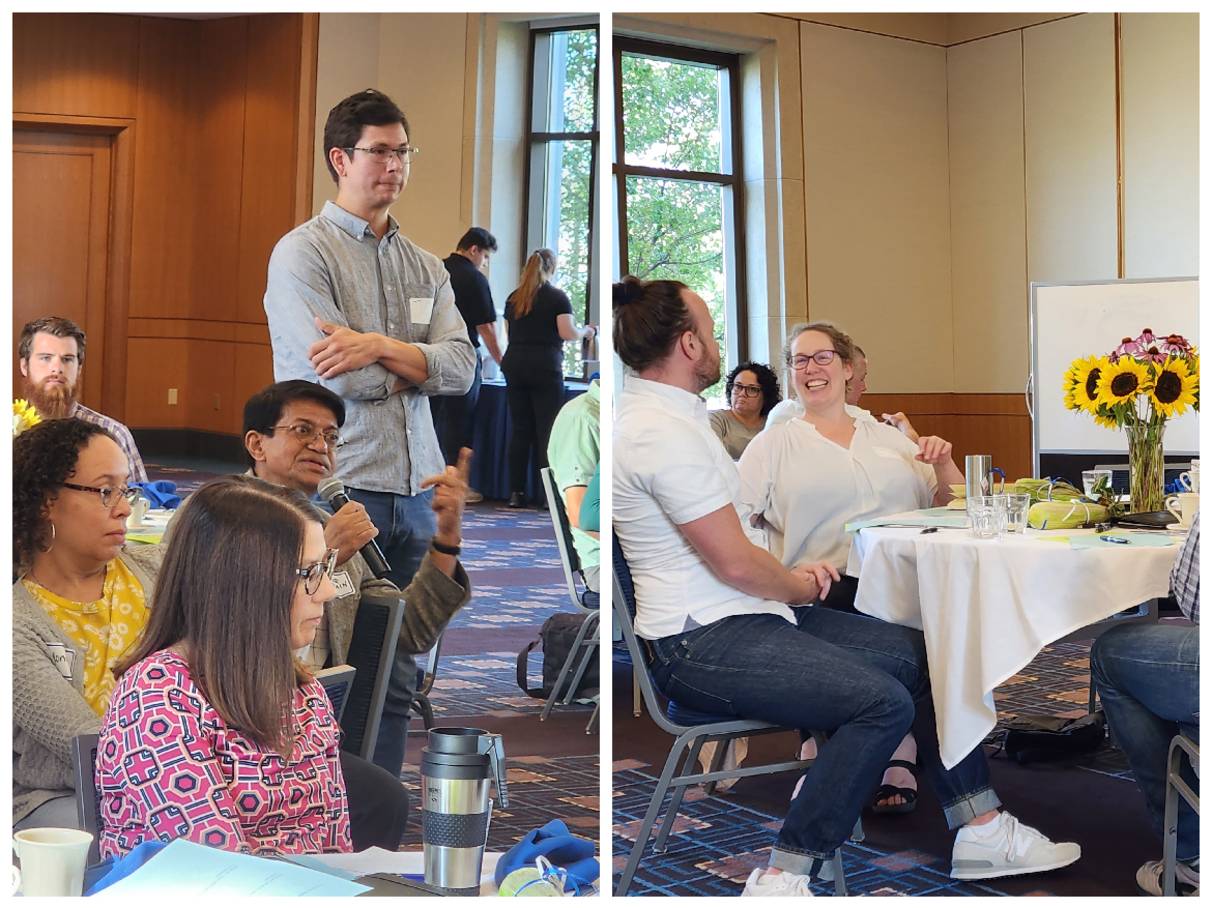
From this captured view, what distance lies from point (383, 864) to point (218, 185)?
1272 millimetres

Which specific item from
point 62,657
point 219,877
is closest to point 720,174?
point 62,657

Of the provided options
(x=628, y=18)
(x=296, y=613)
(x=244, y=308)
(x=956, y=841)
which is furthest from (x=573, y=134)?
(x=956, y=841)

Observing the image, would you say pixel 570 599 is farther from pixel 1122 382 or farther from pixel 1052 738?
pixel 1052 738

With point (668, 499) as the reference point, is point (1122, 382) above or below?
above

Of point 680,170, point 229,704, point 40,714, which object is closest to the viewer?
point 229,704

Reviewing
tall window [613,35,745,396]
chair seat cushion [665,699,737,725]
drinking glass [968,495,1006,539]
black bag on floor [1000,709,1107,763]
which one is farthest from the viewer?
tall window [613,35,745,396]

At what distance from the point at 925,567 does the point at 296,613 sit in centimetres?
138

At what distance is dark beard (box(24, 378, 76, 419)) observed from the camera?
2.19 meters

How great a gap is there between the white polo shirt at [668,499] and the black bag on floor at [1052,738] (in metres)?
1.60

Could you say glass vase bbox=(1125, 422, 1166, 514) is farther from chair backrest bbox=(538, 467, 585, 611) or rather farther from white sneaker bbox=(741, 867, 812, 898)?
chair backrest bbox=(538, 467, 585, 611)

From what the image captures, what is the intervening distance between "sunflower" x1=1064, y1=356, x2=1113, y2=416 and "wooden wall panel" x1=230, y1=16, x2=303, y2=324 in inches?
76.6

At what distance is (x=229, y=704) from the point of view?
63.9 inches

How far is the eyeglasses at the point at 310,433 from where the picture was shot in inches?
92.7

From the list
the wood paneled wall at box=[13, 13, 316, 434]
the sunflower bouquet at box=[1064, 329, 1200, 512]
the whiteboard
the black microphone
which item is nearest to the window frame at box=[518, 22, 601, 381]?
the wood paneled wall at box=[13, 13, 316, 434]
